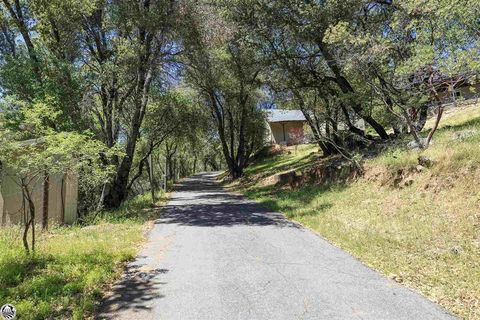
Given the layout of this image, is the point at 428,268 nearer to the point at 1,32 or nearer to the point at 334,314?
the point at 334,314

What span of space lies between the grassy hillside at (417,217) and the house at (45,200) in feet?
25.3

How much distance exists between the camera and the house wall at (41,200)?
1171cm

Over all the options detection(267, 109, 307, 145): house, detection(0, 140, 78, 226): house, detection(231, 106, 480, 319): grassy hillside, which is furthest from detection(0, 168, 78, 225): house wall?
detection(267, 109, 307, 145): house

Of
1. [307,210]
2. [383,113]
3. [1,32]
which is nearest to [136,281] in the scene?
[307,210]

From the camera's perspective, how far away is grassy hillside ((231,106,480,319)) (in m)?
5.78

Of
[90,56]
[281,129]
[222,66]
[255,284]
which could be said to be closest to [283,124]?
[281,129]

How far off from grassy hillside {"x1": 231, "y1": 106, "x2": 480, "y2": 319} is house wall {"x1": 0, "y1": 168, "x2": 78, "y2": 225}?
7830 millimetres

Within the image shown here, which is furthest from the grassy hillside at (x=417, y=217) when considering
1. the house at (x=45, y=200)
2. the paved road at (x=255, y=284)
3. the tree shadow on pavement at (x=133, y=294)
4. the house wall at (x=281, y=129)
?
the house wall at (x=281, y=129)

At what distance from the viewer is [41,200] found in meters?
13.1

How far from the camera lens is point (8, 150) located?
704cm

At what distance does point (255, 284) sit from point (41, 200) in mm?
10100

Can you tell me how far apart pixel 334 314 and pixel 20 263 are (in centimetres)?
537

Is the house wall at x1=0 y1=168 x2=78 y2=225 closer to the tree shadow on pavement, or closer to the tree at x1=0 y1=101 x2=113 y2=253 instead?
the tree at x1=0 y1=101 x2=113 y2=253

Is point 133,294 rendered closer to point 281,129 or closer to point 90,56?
point 90,56
